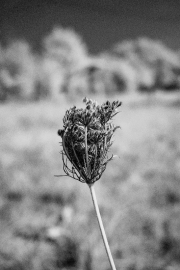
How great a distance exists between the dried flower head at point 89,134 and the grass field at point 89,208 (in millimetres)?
4324

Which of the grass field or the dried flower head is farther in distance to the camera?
the grass field

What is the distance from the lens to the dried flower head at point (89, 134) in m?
1.08

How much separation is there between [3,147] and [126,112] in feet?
28.9

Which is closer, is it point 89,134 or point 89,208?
point 89,134

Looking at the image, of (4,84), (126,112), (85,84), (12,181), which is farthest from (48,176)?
(85,84)

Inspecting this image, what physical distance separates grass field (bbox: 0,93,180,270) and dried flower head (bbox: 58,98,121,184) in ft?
14.2

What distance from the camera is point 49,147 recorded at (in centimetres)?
1095

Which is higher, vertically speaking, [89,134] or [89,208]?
[89,134]

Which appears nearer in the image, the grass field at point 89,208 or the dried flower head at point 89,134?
the dried flower head at point 89,134

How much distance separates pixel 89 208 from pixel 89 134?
599 cm

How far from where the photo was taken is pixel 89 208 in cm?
678

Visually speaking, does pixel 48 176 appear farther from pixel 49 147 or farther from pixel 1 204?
pixel 49 147

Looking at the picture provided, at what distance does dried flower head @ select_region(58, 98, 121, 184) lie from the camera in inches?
42.4

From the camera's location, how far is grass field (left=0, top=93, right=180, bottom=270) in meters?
5.00
